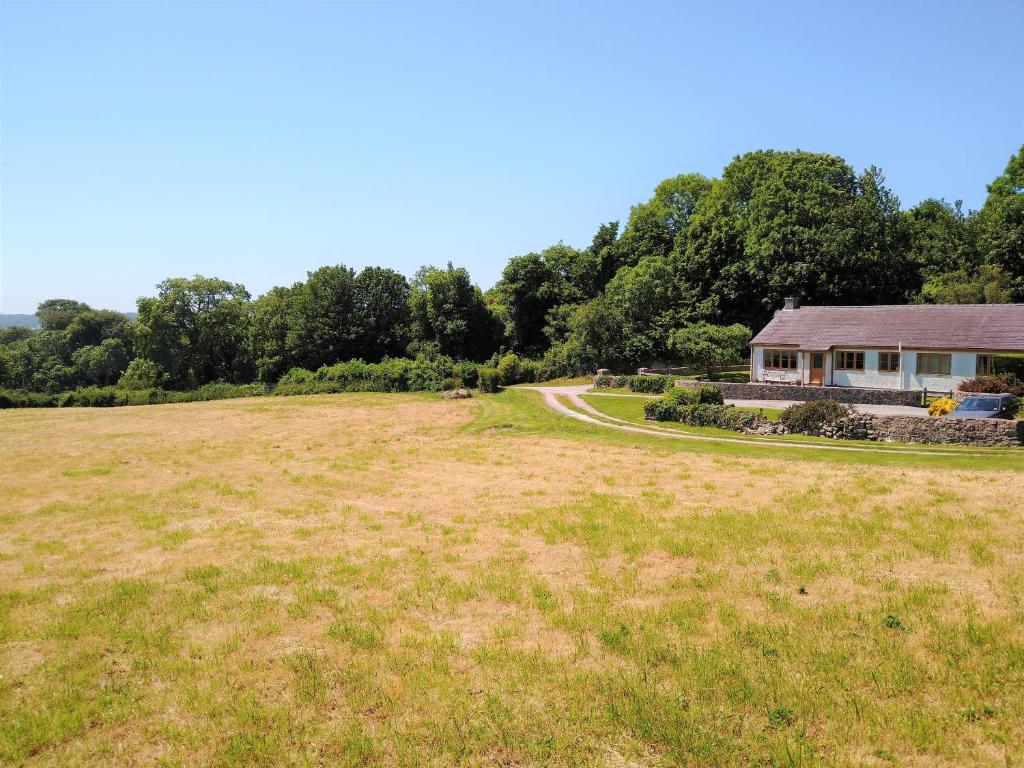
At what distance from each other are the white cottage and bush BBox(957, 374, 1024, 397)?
8.52 feet

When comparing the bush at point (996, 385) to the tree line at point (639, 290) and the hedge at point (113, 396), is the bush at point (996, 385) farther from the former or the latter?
the hedge at point (113, 396)

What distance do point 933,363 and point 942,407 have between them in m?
8.10

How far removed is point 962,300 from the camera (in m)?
46.8

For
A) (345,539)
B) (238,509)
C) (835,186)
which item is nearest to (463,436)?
(238,509)

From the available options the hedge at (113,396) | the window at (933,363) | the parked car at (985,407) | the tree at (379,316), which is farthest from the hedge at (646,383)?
the hedge at (113,396)

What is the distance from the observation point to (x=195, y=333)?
2837 inches

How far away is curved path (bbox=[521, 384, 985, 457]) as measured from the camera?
25.5 m

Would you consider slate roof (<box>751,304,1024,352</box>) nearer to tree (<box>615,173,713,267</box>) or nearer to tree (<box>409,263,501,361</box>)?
tree (<box>615,173,713,267</box>)

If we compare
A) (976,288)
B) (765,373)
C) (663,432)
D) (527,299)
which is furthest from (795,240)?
(663,432)

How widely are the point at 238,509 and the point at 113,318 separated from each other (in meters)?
104

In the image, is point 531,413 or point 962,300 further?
point 962,300

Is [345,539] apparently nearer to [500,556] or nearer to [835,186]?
[500,556]

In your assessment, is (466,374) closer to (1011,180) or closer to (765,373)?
(765,373)

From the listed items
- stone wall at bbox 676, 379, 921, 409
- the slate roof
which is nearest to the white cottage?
the slate roof
